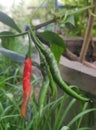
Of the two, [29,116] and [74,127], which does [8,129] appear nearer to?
[29,116]

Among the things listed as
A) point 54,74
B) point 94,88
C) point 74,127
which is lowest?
point 74,127

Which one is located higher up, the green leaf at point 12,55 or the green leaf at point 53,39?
the green leaf at point 53,39

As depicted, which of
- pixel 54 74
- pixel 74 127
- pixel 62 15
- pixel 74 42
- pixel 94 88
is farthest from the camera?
pixel 74 42

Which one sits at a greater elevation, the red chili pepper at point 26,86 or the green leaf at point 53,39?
the green leaf at point 53,39

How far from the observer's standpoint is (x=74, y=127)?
843 millimetres

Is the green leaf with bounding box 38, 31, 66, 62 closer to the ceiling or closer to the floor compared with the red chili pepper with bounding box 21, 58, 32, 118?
closer to the ceiling

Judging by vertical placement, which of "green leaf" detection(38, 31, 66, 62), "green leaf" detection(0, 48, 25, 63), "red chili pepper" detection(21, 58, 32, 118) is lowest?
"red chili pepper" detection(21, 58, 32, 118)

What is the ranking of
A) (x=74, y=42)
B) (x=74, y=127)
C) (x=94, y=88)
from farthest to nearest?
(x=74, y=42), (x=74, y=127), (x=94, y=88)

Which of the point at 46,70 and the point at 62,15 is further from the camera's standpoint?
the point at 62,15

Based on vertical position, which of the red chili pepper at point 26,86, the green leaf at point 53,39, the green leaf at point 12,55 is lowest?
the red chili pepper at point 26,86

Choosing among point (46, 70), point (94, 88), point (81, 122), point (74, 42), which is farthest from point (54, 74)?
point (74, 42)

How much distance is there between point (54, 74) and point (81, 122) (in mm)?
547

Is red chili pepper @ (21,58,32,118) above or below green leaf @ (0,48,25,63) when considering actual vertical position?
below

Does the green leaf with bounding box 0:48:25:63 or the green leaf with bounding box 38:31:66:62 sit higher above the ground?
the green leaf with bounding box 38:31:66:62
